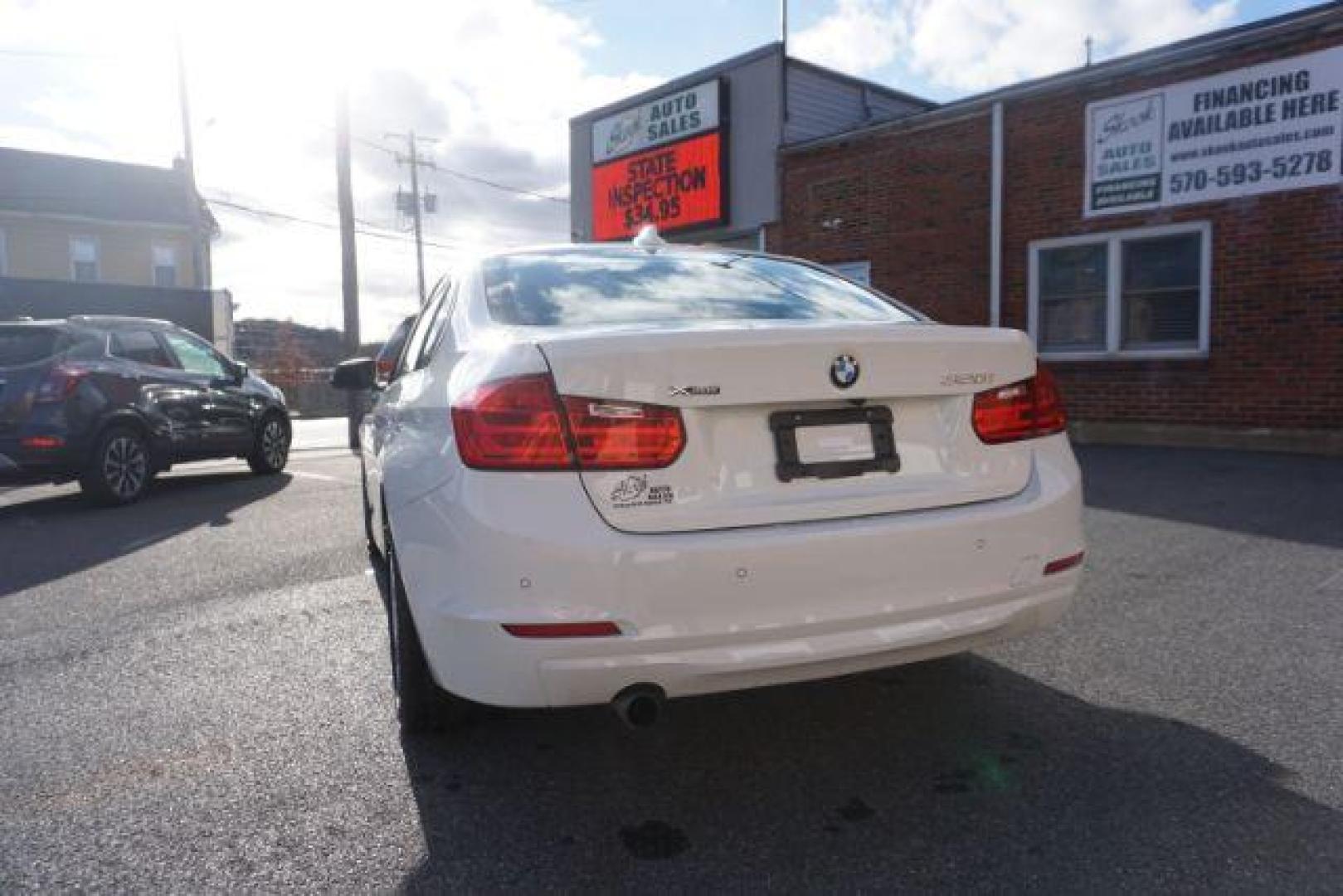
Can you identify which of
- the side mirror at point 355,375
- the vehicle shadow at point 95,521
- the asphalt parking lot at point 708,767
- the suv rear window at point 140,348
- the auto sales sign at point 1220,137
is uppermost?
the auto sales sign at point 1220,137

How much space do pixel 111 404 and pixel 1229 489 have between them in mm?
8785

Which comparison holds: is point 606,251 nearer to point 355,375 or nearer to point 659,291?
point 659,291

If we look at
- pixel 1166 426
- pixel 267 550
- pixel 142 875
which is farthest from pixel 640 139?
pixel 142 875

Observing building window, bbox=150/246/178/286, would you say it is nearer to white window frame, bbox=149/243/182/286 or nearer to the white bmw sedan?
white window frame, bbox=149/243/182/286

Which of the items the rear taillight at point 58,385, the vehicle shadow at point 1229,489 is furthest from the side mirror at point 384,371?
the vehicle shadow at point 1229,489

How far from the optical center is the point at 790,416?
7.95ft

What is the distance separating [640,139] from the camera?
59.1ft

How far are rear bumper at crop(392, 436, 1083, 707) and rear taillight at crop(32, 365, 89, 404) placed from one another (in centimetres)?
628

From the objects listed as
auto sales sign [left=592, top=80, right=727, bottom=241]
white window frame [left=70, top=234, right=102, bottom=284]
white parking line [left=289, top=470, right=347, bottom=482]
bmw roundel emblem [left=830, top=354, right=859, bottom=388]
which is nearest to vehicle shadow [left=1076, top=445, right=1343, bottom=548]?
bmw roundel emblem [left=830, top=354, right=859, bottom=388]

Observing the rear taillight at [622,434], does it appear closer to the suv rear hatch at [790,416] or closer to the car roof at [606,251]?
the suv rear hatch at [790,416]

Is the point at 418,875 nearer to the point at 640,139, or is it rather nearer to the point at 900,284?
the point at 900,284

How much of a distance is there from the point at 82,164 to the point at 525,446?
39555mm

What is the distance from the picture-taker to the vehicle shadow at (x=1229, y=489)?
5.95 meters

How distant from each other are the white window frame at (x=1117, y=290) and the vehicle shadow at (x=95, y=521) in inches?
323
